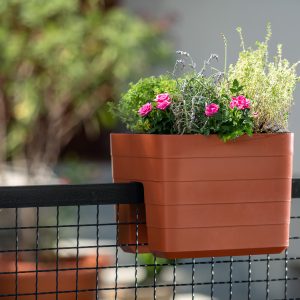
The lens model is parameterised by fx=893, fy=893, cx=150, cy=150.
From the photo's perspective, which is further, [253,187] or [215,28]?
[215,28]

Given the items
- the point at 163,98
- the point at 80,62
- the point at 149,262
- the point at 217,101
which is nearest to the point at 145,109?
the point at 163,98

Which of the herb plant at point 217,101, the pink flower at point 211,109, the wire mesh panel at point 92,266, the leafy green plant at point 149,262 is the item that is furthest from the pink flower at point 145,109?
the leafy green plant at point 149,262

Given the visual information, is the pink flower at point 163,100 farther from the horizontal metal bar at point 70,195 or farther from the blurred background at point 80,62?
the blurred background at point 80,62

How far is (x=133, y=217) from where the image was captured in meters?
2.08

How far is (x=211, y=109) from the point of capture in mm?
1926

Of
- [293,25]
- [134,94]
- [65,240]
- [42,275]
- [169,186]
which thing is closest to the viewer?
[169,186]

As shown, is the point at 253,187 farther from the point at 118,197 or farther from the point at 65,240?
the point at 65,240

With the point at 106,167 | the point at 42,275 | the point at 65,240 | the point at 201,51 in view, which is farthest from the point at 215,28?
the point at 42,275

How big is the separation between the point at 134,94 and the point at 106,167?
3.64 meters

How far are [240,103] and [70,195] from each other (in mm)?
418

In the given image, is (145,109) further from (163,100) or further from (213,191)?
(213,191)

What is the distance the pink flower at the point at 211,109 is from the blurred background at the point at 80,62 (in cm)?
339

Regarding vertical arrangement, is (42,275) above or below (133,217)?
below

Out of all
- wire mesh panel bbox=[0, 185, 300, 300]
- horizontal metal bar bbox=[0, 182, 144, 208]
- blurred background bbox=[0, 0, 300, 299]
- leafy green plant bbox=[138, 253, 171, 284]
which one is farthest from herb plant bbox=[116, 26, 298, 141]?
blurred background bbox=[0, 0, 300, 299]
